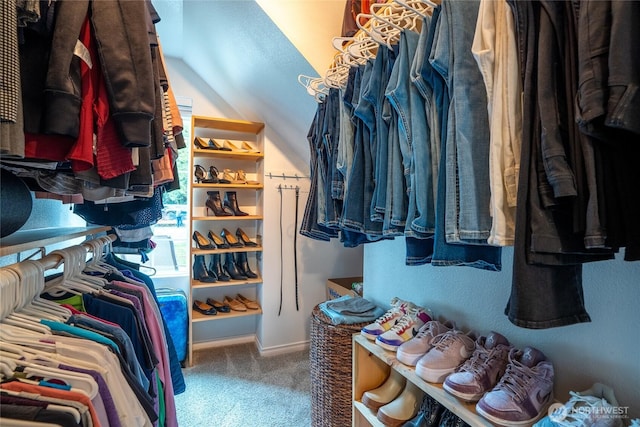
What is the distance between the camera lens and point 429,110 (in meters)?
0.79

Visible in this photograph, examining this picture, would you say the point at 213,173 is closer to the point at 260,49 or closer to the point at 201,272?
the point at 201,272

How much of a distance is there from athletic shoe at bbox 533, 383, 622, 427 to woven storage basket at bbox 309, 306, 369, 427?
784 mm

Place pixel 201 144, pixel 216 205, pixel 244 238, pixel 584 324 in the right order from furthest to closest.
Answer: pixel 244 238 < pixel 216 205 < pixel 201 144 < pixel 584 324

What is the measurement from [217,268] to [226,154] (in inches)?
37.7

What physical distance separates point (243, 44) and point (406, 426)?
2038 mm

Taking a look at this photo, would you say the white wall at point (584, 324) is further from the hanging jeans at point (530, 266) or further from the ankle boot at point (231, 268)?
the ankle boot at point (231, 268)

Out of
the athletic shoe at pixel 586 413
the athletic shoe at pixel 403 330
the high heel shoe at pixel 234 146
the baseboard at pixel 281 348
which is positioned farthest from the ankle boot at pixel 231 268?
the athletic shoe at pixel 586 413

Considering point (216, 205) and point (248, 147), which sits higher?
point (248, 147)

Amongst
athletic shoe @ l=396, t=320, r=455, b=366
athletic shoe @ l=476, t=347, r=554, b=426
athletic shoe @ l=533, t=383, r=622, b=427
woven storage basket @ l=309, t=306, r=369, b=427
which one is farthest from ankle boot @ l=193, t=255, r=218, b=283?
athletic shoe @ l=533, t=383, r=622, b=427

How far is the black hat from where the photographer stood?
0.60 m

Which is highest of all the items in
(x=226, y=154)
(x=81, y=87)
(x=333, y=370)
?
(x=226, y=154)

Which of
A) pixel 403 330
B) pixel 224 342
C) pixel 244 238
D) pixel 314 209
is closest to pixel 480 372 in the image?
pixel 403 330

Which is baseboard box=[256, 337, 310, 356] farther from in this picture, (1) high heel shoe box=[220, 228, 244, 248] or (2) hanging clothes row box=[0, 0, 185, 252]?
(2) hanging clothes row box=[0, 0, 185, 252]

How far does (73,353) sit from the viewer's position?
58 centimetres
